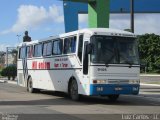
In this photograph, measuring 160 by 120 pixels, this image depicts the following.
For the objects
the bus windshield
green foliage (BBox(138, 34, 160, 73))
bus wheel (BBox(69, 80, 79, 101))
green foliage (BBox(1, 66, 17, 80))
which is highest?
green foliage (BBox(138, 34, 160, 73))

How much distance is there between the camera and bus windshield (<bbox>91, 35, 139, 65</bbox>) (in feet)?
62.8

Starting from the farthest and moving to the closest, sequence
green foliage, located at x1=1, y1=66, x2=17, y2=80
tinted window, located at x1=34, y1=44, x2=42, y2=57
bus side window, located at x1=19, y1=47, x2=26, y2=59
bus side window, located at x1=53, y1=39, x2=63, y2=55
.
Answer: green foliage, located at x1=1, y1=66, x2=17, y2=80
bus side window, located at x1=19, y1=47, x2=26, y2=59
tinted window, located at x1=34, y1=44, x2=42, y2=57
bus side window, located at x1=53, y1=39, x2=63, y2=55

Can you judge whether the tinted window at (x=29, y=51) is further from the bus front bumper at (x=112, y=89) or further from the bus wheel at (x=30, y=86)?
the bus front bumper at (x=112, y=89)

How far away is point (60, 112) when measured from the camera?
51.1 ft

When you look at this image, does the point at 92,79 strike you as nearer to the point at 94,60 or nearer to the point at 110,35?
the point at 94,60

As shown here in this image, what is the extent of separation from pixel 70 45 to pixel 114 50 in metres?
2.66

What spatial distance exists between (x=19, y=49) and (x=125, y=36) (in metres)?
11.2

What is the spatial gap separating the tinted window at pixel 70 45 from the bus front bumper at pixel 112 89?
249 centimetres

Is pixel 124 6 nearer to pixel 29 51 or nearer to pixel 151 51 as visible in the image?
pixel 29 51

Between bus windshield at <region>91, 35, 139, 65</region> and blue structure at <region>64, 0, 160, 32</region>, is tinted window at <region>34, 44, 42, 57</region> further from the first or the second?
blue structure at <region>64, 0, 160, 32</region>

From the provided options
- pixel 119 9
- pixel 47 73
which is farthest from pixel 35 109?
pixel 119 9

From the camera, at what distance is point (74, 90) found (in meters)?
20.8

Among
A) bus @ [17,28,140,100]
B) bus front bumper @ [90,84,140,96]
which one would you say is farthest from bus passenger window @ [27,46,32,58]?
bus front bumper @ [90,84,140,96]

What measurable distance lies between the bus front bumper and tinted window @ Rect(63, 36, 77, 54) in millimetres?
2491
